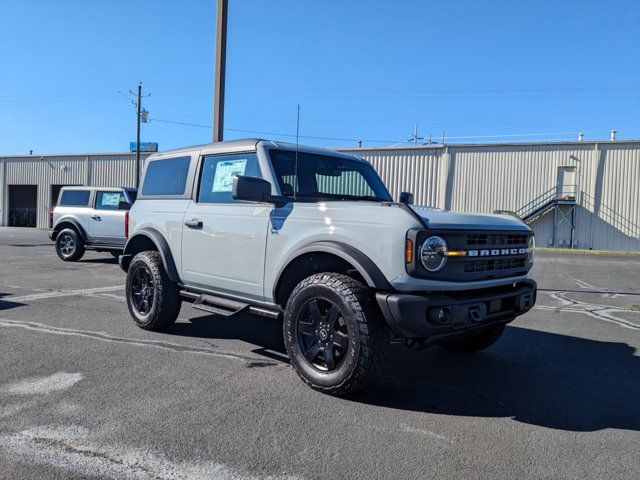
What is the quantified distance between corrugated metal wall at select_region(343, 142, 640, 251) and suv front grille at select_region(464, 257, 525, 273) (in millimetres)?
24116

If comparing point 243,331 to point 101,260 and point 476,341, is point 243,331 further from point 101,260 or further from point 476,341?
point 101,260

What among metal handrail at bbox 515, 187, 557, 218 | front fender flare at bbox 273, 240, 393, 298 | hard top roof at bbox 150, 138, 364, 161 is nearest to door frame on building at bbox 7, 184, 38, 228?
metal handrail at bbox 515, 187, 557, 218

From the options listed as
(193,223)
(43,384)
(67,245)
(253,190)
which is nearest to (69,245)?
(67,245)

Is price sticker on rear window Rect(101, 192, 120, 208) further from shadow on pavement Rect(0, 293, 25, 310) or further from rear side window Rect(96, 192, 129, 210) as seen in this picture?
shadow on pavement Rect(0, 293, 25, 310)

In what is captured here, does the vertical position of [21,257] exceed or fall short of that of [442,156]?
it falls short

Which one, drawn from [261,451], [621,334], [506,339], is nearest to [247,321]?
[506,339]

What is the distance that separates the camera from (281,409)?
3.48 meters

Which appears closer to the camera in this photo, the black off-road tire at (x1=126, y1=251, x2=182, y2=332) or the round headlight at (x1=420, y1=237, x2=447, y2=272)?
the round headlight at (x1=420, y1=237, x2=447, y2=272)

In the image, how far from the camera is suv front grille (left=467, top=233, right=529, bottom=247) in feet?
12.3

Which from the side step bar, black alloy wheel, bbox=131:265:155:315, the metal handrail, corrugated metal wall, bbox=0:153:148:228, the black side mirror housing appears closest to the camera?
the black side mirror housing

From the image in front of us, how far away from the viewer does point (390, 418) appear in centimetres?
340

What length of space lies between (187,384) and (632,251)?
28.4 meters

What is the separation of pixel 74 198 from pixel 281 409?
41.2ft

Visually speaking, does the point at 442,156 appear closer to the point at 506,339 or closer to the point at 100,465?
the point at 506,339
